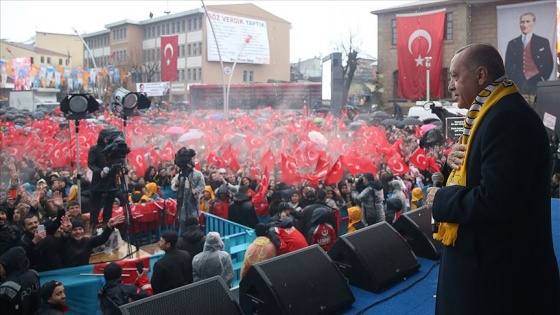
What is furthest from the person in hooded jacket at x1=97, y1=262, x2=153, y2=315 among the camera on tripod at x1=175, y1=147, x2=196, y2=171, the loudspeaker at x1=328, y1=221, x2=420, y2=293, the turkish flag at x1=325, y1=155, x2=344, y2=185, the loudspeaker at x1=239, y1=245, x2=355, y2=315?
the turkish flag at x1=325, y1=155, x2=344, y2=185

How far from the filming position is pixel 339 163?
31.2ft

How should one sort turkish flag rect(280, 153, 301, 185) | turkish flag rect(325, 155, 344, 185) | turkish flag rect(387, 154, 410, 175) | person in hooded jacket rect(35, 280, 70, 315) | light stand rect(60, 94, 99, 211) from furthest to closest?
turkish flag rect(387, 154, 410, 175), turkish flag rect(280, 153, 301, 185), turkish flag rect(325, 155, 344, 185), light stand rect(60, 94, 99, 211), person in hooded jacket rect(35, 280, 70, 315)

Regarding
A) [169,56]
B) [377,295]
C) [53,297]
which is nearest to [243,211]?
[377,295]

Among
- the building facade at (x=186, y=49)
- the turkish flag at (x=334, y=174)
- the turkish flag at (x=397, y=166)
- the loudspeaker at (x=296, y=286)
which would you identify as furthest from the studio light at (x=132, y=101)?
the building facade at (x=186, y=49)

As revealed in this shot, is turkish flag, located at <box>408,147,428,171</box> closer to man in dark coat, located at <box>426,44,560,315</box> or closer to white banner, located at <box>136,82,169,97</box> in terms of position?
man in dark coat, located at <box>426,44,560,315</box>

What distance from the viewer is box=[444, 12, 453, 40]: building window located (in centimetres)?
3628

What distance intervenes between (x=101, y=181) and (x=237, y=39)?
64.9m

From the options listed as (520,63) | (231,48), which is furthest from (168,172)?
(231,48)

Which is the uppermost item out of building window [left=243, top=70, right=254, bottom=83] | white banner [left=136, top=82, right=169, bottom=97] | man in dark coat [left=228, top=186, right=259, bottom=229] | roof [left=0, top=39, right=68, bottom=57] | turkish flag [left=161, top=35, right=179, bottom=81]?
roof [left=0, top=39, right=68, bottom=57]

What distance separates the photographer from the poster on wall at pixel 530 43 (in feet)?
101

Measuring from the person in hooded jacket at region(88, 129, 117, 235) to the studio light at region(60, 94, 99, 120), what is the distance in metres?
0.50

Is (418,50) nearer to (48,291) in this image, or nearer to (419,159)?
(419,159)

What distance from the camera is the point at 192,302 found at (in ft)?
12.1

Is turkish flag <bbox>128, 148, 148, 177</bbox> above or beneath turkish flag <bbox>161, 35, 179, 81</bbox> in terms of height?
beneath
